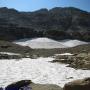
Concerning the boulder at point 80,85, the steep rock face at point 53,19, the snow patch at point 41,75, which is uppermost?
the steep rock face at point 53,19

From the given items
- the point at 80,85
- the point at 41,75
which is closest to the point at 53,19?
the point at 41,75

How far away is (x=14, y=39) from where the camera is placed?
169ft

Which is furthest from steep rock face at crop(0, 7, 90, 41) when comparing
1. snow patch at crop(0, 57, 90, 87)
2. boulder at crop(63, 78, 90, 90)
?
boulder at crop(63, 78, 90, 90)

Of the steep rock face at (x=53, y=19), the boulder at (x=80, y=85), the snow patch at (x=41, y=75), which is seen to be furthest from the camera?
the steep rock face at (x=53, y=19)

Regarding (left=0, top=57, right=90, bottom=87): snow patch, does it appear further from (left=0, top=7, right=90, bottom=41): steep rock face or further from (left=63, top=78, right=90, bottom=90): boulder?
(left=0, top=7, right=90, bottom=41): steep rock face

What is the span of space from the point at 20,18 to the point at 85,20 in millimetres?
16369

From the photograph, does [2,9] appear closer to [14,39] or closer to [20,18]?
[20,18]

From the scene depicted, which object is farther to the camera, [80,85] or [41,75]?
[41,75]

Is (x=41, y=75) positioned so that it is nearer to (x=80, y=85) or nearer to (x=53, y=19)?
(x=80, y=85)

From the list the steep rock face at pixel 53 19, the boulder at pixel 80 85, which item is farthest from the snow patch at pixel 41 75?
the steep rock face at pixel 53 19

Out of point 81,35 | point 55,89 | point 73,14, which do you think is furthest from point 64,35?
point 55,89

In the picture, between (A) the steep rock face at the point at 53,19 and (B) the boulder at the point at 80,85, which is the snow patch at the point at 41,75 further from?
(A) the steep rock face at the point at 53,19

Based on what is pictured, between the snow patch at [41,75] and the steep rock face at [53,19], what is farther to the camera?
the steep rock face at [53,19]

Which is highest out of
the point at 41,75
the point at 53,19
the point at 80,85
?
the point at 53,19
